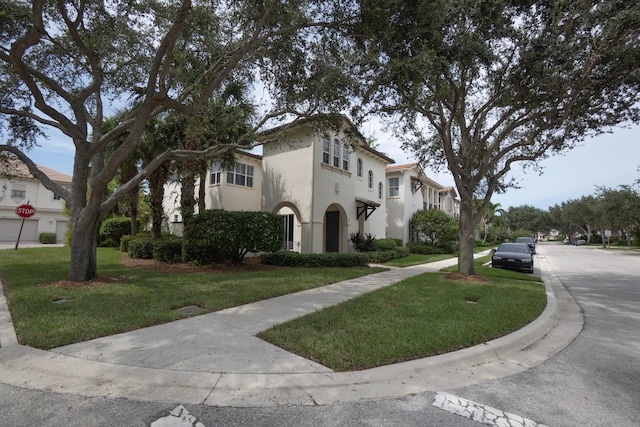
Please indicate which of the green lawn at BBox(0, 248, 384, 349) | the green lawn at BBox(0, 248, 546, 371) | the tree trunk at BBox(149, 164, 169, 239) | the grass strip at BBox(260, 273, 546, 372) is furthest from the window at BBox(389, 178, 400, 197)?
the grass strip at BBox(260, 273, 546, 372)

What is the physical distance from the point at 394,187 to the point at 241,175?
1335cm

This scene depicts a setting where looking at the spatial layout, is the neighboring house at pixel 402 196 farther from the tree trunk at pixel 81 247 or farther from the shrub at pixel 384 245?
the tree trunk at pixel 81 247

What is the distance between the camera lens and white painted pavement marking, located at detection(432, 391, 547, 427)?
2.81m

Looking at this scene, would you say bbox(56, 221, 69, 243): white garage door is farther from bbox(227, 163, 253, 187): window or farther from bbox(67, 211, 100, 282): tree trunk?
bbox(67, 211, 100, 282): tree trunk

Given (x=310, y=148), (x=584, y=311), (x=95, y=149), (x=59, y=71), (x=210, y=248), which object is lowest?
(x=584, y=311)

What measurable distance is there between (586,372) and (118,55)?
13.4 meters

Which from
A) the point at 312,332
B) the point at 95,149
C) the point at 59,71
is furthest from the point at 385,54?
the point at 59,71

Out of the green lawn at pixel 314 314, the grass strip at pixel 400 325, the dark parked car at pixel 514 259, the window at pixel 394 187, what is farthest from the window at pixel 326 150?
the window at pixel 394 187

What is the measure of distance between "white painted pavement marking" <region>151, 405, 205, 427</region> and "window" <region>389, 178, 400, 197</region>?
24452 millimetres

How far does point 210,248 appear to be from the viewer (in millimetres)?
12328

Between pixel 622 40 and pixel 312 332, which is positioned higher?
pixel 622 40

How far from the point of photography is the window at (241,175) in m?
18.2

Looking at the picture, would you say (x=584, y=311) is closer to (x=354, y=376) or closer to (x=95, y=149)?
(x=354, y=376)

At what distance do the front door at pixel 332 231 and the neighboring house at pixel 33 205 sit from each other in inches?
1016
